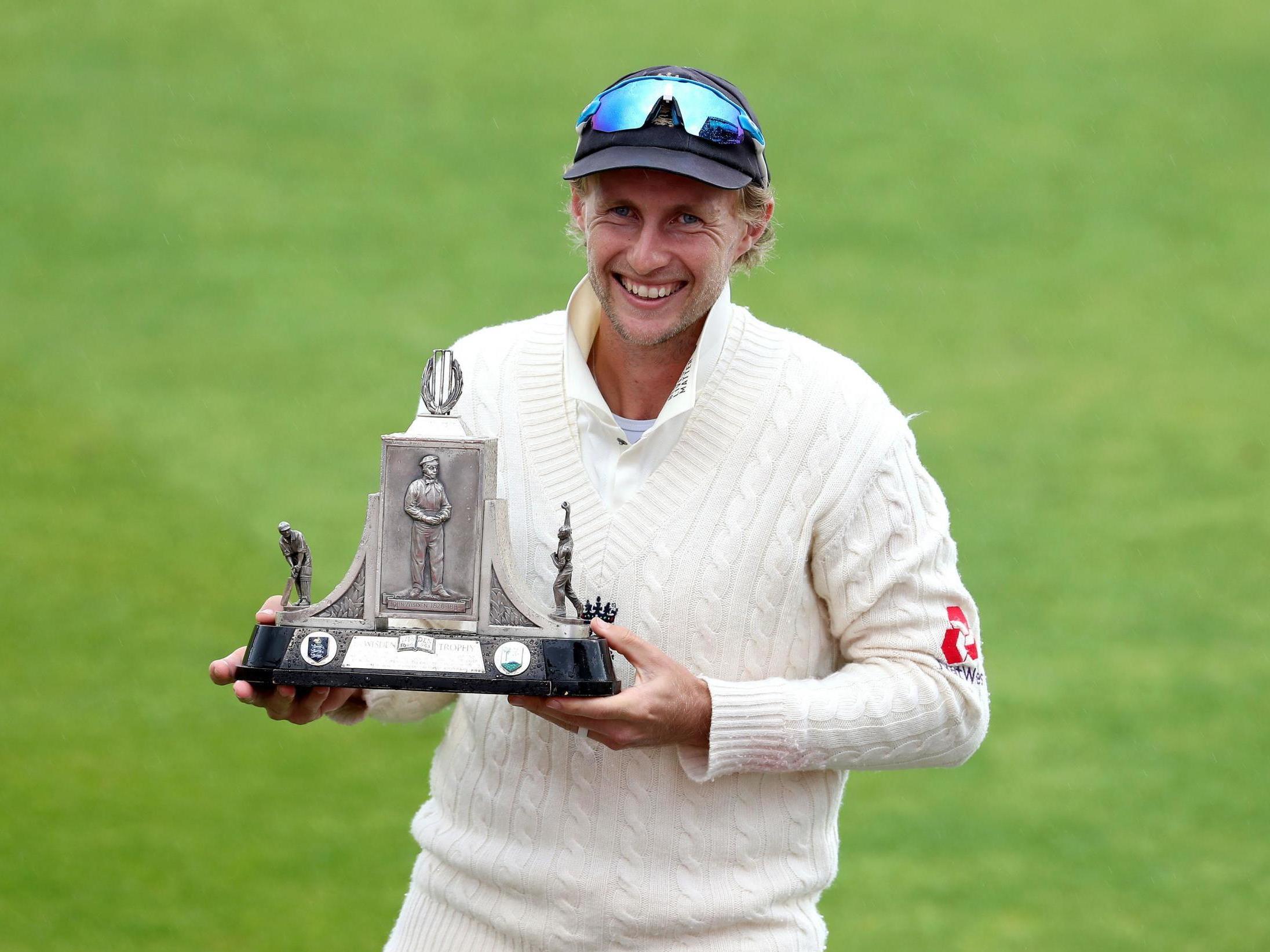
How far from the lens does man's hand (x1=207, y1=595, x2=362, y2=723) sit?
3.22m

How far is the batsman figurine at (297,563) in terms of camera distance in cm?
323

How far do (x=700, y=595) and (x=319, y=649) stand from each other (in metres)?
0.68

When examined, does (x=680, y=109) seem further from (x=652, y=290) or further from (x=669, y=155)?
(x=652, y=290)

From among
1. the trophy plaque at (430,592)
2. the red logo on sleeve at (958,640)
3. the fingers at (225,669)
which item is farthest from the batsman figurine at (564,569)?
the red logo on sleeve at (958,640)

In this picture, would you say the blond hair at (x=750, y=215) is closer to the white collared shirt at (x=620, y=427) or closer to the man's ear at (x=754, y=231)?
the man's ear at (x=754, y=231)

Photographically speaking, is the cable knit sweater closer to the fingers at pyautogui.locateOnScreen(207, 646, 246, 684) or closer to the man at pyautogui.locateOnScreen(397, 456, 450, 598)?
the man at pyautogui.locateOnScreen(397, 456, 450, 598)

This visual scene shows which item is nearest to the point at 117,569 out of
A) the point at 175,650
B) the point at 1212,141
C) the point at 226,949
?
the point at 175,650

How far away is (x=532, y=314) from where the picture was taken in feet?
35.1

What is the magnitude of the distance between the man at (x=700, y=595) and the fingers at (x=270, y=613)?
1 cm

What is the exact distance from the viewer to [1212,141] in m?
13.0

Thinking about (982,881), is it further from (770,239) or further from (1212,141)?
(1212,141)

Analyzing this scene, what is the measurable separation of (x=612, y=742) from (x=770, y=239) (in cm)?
110

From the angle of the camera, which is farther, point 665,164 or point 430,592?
point 430,592

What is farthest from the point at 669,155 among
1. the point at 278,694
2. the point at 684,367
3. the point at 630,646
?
the point at 278,694
